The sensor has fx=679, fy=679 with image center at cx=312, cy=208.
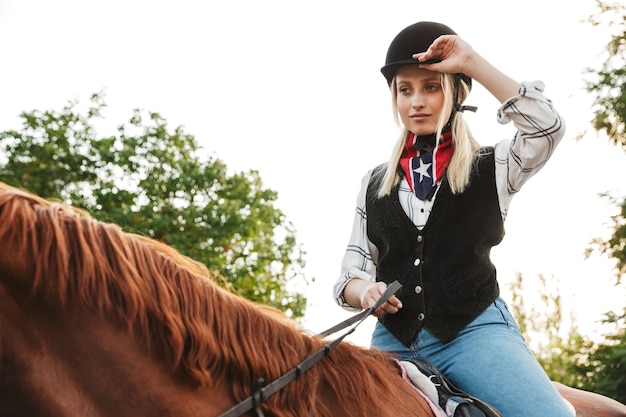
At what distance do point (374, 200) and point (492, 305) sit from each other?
71 cm

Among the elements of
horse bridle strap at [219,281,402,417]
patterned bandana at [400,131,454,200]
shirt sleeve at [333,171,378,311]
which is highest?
patterned bandana at [400,131,454,200]

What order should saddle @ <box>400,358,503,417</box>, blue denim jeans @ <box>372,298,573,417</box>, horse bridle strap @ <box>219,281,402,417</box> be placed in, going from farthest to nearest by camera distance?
blue denim jeans @ <box>372,298,573,417</box>, saddle @ <box>400,358,503,417</box>, horse bridle strap @ <box>219,281,402,417</box>

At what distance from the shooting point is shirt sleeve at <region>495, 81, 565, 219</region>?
2605 mm

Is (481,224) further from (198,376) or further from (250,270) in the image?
(250,270)

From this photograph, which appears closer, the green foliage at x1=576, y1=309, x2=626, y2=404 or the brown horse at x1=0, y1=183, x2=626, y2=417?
the brown horse at x1=0, y1=183, x2=626, y2=417

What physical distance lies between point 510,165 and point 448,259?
472 mm

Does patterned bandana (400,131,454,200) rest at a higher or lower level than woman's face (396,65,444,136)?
lower

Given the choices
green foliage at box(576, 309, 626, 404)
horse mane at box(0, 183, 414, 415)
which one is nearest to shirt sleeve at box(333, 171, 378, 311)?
horse mane at box(0, 183, 414, 415)

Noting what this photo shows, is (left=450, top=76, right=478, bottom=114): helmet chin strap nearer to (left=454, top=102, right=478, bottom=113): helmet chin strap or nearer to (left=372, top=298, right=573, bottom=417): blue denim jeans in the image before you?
(left=454, top=102, right=478, bottom=113): helmet chin strap

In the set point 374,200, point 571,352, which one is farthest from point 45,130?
point 374,200

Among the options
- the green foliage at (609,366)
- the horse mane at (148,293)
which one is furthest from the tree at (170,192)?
the horse mane at (148,293)

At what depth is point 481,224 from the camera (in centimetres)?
284

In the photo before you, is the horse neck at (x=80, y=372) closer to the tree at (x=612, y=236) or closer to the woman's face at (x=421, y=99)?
the woman's face at (x=421, y=99)

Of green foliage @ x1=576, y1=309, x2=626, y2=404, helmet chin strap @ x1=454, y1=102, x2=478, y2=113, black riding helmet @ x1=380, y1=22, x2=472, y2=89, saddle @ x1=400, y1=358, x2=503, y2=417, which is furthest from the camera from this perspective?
green foliage @ x1=576, y1=309, x2=626, y2=404
